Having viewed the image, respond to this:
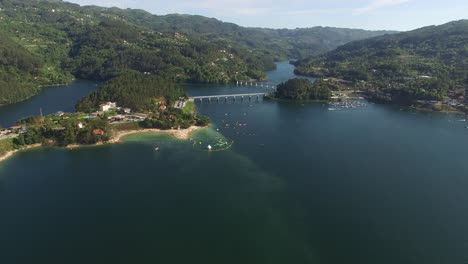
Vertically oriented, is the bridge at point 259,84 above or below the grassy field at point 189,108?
above

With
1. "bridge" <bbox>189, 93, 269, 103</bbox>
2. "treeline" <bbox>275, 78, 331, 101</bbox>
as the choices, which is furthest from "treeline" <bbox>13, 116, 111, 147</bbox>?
"treeline" <bbox>275, 78, 331, 101</bbox>

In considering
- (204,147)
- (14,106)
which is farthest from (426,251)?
(14,106)

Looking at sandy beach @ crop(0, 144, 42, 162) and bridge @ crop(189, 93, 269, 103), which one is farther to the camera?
bridge @ crop(189, 93, 269, 103)


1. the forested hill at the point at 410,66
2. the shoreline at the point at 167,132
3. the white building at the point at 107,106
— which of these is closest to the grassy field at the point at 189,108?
the shoreline at the point at 167,132

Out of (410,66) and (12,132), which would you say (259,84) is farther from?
(12,132)

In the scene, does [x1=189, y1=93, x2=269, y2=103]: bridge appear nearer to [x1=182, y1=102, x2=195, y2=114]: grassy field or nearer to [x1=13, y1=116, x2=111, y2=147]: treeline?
[x1=182, y1=102, x2=195, y2=114]: grassy field

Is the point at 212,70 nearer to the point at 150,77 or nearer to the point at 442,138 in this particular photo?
the point at 150,77

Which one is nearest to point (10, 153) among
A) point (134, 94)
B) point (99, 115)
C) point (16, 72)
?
point (99, 115)

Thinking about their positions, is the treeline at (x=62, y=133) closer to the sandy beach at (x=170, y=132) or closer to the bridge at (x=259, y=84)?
the sandy beach at (x=170, y=132)
